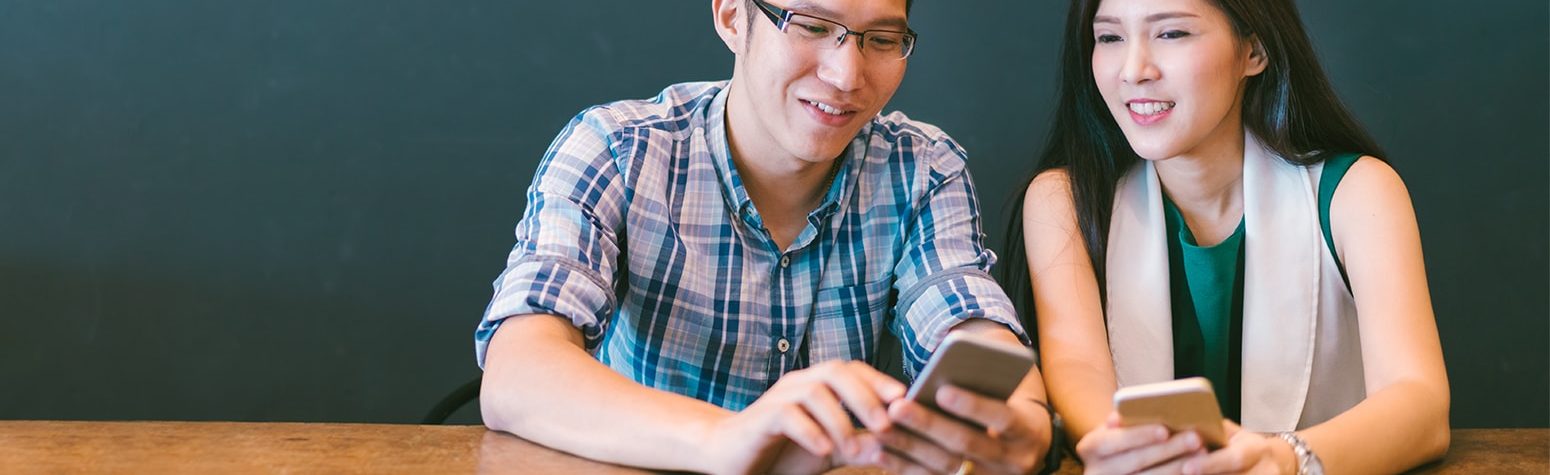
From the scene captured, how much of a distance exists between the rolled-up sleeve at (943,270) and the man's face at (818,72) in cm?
16

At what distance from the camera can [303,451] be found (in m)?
1.41

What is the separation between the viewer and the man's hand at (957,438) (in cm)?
123

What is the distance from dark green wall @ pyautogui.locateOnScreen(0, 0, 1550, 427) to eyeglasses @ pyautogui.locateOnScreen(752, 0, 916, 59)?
0.70 m

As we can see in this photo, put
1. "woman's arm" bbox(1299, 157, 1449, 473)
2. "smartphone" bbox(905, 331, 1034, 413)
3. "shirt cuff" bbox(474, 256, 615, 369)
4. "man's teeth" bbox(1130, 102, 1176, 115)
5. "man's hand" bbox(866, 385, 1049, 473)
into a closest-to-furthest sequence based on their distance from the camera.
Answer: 1. "smartphone" bbox(905, 331, 1034, 413)
2. "man's hand" bbox(866, 385, 1049, 473)
3. "woman's arm" bbox(1299, 157, 1449, 473)
4. "shirt cuff" bbox(474, 256, 615, 369)
5. "man's teeth" bbox(1130, 102, 1176, 115)

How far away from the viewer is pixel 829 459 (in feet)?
4.26

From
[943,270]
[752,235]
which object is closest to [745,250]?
[752,235]

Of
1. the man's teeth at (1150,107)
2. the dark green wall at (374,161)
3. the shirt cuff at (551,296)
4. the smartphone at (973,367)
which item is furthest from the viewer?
the dark green wall at (374,161)

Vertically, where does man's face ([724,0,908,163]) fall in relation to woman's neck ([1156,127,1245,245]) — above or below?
above

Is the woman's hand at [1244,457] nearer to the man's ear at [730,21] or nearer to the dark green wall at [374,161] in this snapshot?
the man's ear at [730,21]

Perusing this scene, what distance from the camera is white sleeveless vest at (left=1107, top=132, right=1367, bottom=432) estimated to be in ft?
6.13

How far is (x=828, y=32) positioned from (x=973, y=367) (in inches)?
27.5

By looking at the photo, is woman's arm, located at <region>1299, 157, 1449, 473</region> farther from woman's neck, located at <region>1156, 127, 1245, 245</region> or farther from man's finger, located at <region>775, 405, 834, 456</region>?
man's finger, located at <region>775, 405, 834, 456</region>

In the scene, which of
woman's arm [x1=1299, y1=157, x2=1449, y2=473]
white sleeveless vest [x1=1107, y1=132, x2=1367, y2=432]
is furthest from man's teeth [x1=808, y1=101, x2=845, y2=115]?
woman's arm [x1=1299, y1=157, x2=1449, y2=473]

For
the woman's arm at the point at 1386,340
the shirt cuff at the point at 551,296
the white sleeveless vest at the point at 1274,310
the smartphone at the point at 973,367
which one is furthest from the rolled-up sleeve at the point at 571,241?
the woman's arm at the point at 1386,340
